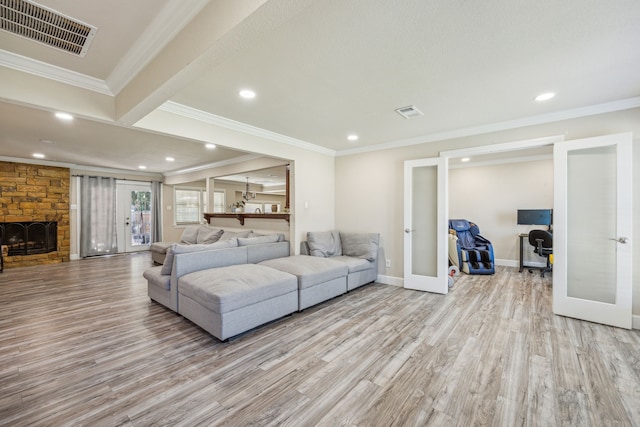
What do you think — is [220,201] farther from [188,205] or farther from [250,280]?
[250,280]

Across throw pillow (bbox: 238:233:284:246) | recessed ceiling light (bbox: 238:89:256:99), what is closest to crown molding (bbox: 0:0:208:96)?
recessed ceiling light (bbox: 238:89:256:99)

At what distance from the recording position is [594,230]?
3166 millimetres

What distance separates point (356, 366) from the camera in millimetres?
2238

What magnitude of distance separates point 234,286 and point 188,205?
25.2 feet

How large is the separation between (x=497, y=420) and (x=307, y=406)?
119 cm

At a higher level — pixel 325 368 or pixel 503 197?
pixel 503 197

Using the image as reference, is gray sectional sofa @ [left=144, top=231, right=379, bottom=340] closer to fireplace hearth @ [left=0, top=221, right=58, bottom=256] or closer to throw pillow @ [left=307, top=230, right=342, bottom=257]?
throw pillow @ [left=307, top=230, right=342, bottom=257]

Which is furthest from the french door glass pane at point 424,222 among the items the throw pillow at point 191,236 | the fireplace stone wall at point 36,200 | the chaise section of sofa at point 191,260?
the fireplace stone wall at point 36,200

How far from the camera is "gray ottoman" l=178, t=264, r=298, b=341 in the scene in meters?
2.59

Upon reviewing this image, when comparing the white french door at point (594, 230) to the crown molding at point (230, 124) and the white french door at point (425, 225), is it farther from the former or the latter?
the crown molding at point (230, 124)

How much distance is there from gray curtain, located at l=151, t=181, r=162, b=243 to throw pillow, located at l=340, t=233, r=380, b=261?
6.85 meters

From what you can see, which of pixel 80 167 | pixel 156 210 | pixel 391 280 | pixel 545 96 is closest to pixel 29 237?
pixel 80 167

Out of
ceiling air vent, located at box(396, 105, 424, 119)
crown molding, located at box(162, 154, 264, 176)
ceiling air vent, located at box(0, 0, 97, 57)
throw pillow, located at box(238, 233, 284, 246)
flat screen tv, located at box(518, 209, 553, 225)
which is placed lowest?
throw pillow, located at box(238, 233, 284, 246)

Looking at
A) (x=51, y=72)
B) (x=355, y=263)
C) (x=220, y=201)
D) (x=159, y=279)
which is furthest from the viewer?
(x=220, y=201)
